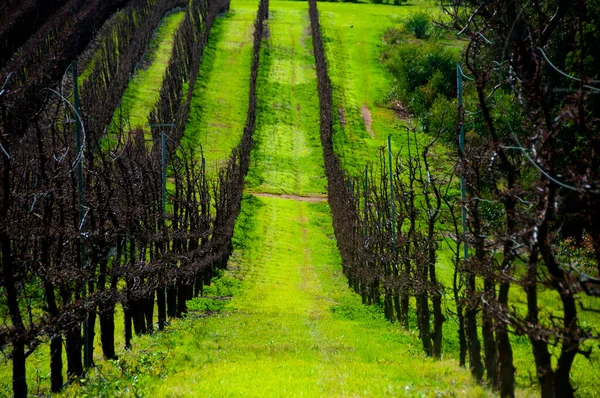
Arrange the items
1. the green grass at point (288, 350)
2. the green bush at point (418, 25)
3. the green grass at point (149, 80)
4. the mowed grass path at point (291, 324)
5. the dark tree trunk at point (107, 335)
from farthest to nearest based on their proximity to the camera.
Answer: the green bush at point (418, 25) → the green grass at point (149, 80) → the dark tree trunk at point (107, 335) → the mowed grass path at point (291, 324) → the green grass at point (288, 350)

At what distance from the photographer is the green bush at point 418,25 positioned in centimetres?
10406

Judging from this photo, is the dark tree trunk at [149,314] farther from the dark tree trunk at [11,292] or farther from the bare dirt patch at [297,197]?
the bare dirt patch at [297,197]

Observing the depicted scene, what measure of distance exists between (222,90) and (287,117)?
7455 millimetres

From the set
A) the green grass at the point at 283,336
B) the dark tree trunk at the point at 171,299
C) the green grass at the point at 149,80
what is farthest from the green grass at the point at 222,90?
the dark tree trunk at the point at 171,299

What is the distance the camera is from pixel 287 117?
269ft

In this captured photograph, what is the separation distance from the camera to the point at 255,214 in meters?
59.7

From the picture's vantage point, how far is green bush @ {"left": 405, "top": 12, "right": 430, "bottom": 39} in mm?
104062

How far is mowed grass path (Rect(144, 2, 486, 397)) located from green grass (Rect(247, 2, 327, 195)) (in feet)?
0.56

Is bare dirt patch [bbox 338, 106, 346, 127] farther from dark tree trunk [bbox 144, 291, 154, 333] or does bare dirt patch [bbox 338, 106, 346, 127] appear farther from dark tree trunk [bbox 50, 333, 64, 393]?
dark tree trunk [bbox 50, 333, 64, 393]

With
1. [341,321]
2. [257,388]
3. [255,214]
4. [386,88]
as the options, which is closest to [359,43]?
[386,88]

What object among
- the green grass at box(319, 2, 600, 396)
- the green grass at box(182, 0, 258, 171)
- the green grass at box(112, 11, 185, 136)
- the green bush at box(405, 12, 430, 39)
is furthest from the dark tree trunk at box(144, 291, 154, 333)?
the green bush at box(405, 12, 430, 39)

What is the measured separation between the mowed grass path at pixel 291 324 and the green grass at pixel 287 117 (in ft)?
0.56

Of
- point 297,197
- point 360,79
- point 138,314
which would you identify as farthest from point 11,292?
point 360,79

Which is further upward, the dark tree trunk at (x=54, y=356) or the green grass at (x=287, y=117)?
the dark tree trunk at (x=54, y=356)
